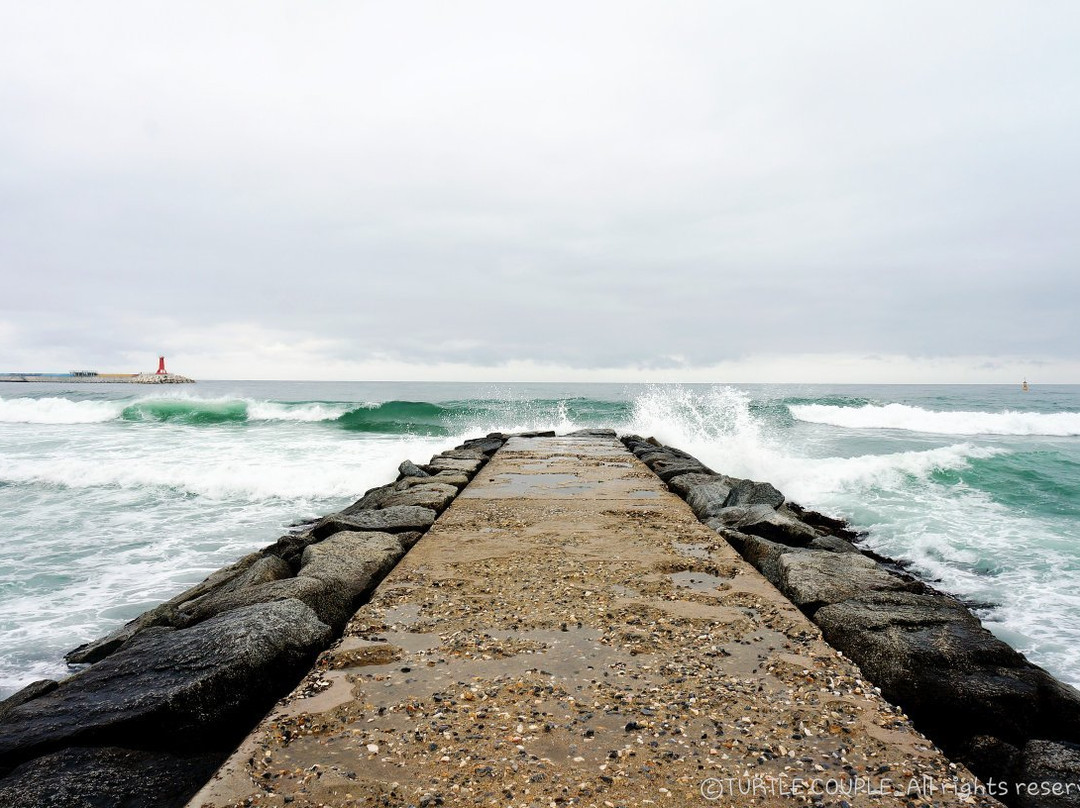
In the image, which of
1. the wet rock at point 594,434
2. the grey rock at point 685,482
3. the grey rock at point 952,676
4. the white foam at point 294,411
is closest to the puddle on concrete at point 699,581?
the grey rock at point 952,676

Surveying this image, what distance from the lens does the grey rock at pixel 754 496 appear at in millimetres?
5516

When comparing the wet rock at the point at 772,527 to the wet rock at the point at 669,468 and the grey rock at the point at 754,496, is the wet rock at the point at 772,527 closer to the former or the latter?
the grey rock at the point at 754,496

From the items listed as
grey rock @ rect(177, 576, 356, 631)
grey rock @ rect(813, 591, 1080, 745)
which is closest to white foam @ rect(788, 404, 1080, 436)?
grey rock @ rect(813, 591, 1080, 745)

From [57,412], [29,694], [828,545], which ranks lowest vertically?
[29,694]

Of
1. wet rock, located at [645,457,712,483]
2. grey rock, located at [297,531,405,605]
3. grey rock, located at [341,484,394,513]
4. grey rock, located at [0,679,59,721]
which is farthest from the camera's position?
wet rock, located at [645,457,712,483]

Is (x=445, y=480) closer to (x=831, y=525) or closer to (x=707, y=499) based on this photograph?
(x=707, y=499)

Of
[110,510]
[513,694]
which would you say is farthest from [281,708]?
[110,510]

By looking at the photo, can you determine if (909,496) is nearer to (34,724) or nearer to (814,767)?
(814,767)

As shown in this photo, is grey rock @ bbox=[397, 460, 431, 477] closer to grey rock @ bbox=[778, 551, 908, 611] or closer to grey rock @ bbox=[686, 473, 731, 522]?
grey rock @ bbox=[686, 473, 731, 522]

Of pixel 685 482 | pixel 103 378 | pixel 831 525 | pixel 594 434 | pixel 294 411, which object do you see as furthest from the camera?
pixel 103 378

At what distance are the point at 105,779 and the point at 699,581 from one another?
242 centimetres

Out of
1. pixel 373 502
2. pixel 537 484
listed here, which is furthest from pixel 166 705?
pixel 373 502

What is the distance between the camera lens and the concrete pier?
4.93ft

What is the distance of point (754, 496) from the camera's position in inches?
219
